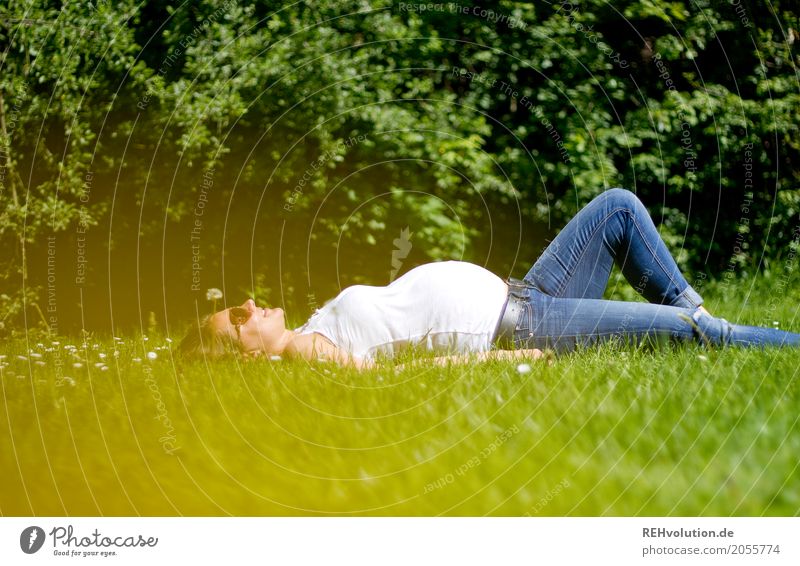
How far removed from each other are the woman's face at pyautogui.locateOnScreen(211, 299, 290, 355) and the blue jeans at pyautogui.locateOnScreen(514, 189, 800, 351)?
1127 mm

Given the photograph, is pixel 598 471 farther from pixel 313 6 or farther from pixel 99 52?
pixel 99 52

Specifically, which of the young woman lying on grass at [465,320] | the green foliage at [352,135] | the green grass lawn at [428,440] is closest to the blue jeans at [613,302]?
the young woman lying on grass at [465,320]

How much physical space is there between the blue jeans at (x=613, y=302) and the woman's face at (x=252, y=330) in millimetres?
1127

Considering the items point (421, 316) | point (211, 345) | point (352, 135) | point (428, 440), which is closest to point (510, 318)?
point (421, 316)

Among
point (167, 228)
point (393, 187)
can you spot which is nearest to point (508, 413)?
point (393, 187)

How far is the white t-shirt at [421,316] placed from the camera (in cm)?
362

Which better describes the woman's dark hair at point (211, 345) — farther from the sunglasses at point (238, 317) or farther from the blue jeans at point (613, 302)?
the blue jeans at point (613, 302)

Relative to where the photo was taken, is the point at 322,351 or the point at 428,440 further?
the point at 322,351

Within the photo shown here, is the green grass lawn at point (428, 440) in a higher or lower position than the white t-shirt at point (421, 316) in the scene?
lower

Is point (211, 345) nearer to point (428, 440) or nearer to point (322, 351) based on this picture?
point (322, 351)

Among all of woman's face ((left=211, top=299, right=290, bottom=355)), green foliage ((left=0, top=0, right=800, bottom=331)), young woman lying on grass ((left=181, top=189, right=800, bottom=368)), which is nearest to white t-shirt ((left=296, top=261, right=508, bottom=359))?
young woman lying on grass ((left=181, top=189, right=800, bottom=368))

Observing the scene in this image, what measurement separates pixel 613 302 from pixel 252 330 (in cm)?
166

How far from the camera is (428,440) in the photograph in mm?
2816

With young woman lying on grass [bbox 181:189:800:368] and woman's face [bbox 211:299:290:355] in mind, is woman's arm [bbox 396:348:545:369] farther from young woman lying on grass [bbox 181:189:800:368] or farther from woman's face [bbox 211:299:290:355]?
woman's face [bbox 211:299:290:355]
